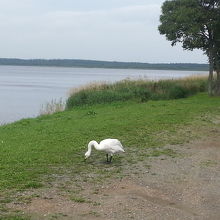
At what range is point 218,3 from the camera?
2842 cm

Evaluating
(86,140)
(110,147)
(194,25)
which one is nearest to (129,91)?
(194,25)

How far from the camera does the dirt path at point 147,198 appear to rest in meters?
6.47

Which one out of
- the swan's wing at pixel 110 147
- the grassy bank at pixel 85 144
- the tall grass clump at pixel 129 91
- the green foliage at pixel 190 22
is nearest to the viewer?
the grassy bank at pixel 85 144

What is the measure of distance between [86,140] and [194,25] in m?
16.4

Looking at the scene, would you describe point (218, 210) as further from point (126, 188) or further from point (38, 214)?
point (38, 214)

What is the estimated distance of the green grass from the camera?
346 inches

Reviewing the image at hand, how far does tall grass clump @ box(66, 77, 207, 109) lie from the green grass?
16.0 feet

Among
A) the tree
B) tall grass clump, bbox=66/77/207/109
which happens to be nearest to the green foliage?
the tree

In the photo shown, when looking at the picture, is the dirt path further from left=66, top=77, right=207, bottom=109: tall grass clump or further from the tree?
the tree

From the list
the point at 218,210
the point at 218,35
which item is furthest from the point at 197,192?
the point at 218,35

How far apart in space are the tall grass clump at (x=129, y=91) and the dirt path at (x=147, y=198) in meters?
15.9

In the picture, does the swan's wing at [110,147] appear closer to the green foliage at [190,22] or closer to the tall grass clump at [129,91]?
the tall grass clump at [129,91]

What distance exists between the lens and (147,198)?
7289mm

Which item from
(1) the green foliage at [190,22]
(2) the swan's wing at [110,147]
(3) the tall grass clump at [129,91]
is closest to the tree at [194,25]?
(1) the green foliage at [190,22]
